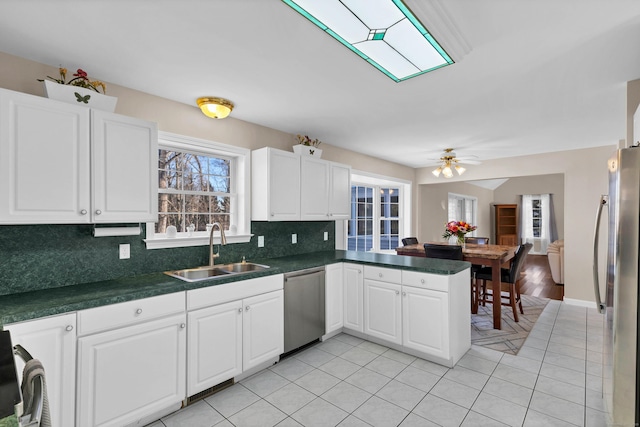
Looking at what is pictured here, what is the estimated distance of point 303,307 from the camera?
3.06 meters

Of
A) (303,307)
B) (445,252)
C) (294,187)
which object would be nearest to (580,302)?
(445,252)

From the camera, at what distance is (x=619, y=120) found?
345 centimetres

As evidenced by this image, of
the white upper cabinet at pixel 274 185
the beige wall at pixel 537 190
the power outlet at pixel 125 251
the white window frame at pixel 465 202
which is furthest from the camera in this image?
the beige wall at pixel 537 190

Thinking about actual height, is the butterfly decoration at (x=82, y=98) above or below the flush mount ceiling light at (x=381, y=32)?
below

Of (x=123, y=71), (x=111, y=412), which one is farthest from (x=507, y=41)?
(x=111, y=412)

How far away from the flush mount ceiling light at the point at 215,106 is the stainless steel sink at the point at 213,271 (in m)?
1.42

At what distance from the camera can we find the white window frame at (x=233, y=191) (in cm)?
274

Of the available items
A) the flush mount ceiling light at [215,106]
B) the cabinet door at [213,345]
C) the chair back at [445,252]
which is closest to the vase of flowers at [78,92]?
the flush mount ceiling light at [215,106]

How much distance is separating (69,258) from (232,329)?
4.17 feet

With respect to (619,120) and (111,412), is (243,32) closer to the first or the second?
(111,412)

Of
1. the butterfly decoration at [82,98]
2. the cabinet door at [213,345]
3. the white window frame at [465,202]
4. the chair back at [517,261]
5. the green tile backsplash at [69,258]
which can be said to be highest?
the butterfly decoration at [82,98]

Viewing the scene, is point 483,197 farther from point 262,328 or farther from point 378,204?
point 262,328

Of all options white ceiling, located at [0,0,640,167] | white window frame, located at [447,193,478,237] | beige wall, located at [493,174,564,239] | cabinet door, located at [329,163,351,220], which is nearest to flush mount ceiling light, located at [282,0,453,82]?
white ceiling, located at [0,0,640,167]

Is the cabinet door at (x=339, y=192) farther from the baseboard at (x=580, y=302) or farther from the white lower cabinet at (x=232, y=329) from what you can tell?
the baseboard at (x=580, y=302)
